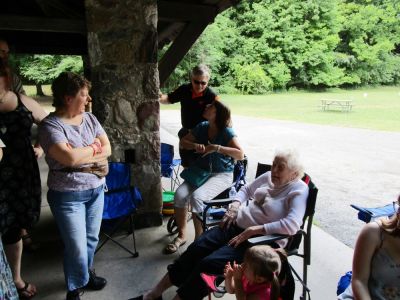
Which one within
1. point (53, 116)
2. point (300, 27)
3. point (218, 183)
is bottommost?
point (218, 183)

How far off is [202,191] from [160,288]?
82 cm

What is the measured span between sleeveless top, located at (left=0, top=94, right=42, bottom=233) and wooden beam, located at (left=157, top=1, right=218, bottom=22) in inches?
81.4

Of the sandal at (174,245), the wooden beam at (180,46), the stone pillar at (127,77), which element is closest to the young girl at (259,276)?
the sandal at (174,245)

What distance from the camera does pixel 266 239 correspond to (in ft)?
6.00

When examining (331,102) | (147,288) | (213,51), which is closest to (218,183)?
(147,288)

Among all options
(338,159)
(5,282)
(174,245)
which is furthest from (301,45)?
(5,282)

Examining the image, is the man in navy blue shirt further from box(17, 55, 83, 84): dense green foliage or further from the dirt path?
box(17, 55, 83, 84): dense green foliage

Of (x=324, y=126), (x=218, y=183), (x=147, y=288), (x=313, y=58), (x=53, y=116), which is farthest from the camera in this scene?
(x=313, y=58)

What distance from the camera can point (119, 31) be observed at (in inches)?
110

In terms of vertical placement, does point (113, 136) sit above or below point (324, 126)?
above

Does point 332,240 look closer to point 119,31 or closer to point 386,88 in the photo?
point 119,31

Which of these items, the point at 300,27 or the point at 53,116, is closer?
the point at 53,116

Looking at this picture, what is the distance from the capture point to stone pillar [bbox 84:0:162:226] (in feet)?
9.10

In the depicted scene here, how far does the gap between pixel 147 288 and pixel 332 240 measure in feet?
5.22
